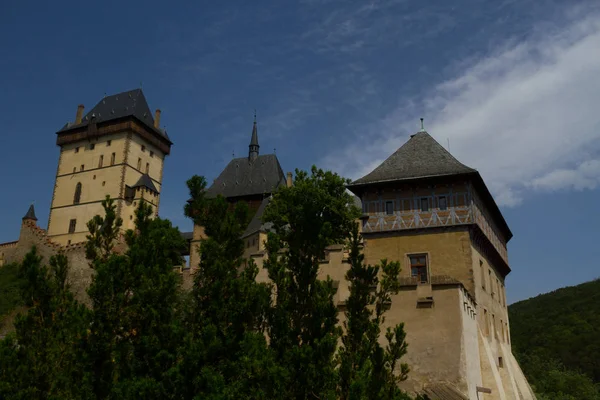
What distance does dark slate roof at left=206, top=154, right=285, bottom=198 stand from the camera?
49375mm

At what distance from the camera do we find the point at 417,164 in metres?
24.5

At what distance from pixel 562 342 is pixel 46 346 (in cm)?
6142

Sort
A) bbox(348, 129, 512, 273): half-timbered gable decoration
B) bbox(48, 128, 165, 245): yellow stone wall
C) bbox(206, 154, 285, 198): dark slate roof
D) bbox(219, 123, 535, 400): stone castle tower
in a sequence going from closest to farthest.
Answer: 1. bbox(219, 123, 535, 400): stone castle tower
2. bbox(348, 129, 512, 273): half-timbered gable decoration
3. bbox(206, 154, 285, 198): dark slate roof
4. bbox(48, 128, 165, 245): yellow stone wall

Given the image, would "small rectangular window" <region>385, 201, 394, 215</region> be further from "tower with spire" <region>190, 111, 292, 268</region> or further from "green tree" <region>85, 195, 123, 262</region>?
"tower with spire" <region>190, 111, 292, 268</region>

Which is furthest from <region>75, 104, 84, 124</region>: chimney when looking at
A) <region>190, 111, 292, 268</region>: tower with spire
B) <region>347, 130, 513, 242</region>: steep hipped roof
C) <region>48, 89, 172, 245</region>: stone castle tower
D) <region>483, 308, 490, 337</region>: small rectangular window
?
<region>483, 308, 490, 337</region>: small rectangular window

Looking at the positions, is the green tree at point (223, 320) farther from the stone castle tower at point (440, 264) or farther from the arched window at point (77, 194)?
the arched window at point (77, 194)

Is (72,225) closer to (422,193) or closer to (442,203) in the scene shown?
(422,193)

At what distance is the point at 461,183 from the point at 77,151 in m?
42.8

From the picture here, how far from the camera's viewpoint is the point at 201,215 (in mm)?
11438

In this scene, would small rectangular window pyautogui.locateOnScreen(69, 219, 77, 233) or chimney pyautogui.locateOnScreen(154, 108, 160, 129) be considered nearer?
small rectangular window pyautogui.locateOnScreen(69, 219, 77, 233)

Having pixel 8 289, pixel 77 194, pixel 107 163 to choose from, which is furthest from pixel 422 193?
pixel 77 194

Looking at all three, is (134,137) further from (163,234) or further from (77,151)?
(163,234)

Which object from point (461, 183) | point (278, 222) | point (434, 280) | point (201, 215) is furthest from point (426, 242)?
point (201, 215)

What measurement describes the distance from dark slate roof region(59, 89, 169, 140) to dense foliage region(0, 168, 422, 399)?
4472 centimetres
